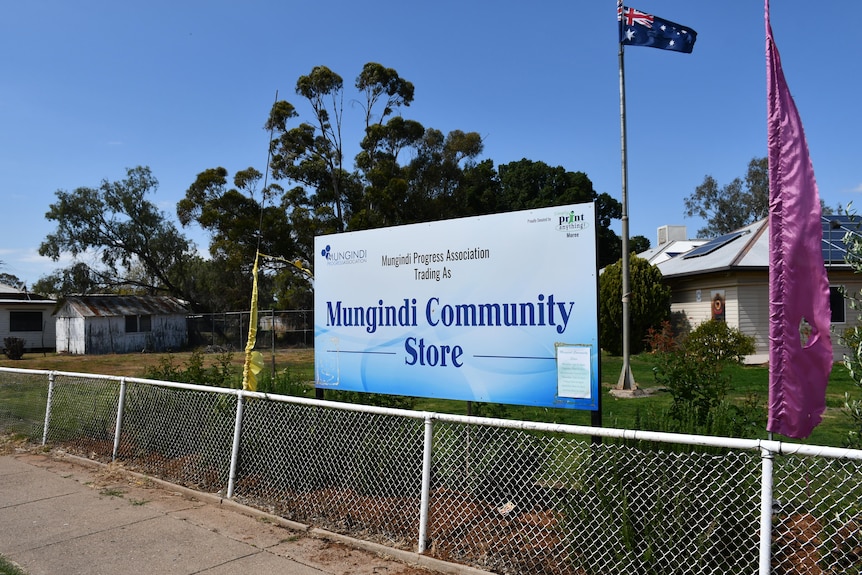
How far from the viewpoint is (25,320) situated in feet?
120

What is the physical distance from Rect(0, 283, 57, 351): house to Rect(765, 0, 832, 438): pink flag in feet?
130

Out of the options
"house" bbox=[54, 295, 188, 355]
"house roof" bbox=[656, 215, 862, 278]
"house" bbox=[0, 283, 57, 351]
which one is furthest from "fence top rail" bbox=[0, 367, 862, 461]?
"house" bbox=[0, 283, 57, 351]

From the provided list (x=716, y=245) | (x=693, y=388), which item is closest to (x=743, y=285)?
(x=716, y=245)

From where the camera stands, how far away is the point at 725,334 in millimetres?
17453

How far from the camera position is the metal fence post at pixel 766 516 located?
10.3 ft

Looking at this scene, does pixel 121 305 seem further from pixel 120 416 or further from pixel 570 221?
pixel 570 221

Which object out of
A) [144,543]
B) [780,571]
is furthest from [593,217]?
[144,543]

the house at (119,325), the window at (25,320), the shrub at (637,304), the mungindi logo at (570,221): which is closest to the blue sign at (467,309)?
the mungindi logo at (570,221)

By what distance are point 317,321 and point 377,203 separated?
95.3 ft

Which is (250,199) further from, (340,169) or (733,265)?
(733,265)

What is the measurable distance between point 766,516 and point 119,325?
3680 centimetres

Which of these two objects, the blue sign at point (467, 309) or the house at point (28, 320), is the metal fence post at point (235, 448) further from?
the house at point (28, 320)

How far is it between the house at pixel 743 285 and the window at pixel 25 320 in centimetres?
3332

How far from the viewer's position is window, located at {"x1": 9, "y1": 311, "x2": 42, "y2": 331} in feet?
118
